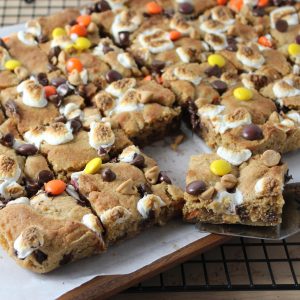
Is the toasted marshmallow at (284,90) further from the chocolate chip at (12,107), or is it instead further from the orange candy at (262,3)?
the chocolate chip at (12,107)

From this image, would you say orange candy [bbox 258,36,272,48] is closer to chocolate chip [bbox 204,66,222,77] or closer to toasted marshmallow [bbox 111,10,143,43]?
chocolate chip [bbox 204,66,222,77]

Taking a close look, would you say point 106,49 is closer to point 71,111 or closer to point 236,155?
point 71,111

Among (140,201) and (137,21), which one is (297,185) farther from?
(137,21)

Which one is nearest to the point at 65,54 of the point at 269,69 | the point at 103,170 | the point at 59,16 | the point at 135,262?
the point at 59,16

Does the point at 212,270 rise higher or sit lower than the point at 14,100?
lower

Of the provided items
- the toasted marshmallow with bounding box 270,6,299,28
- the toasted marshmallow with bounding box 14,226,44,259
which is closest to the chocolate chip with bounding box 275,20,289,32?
the toasted marshmallow with bounding box 270,6,299,28

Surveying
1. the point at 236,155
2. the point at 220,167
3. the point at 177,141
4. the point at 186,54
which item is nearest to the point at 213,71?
the point at 186,54

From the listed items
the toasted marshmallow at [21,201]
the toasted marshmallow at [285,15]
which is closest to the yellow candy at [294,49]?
the toasted marshmallow at [285,15]
